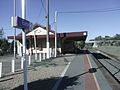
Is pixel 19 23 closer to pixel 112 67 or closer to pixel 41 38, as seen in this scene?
pixel 112 67

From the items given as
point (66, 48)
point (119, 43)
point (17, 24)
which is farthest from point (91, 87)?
point (119, 43)

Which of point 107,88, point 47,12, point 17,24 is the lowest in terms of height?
point 107,88

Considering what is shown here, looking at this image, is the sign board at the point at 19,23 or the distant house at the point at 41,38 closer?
the sign board at the point at 19,23

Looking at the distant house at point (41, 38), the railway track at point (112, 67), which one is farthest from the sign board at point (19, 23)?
the distant house at point (41, 38)

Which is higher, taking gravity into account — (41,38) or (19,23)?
(41,38)

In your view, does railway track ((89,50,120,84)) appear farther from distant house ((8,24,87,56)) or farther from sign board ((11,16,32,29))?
distant house ((8,24,87,56))

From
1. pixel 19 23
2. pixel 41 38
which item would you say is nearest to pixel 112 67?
pixel 19 23

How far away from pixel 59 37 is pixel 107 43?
451ft

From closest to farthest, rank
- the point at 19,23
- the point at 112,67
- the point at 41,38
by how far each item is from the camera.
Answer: the point at 19,23 → the point at 112,67 → the point at 41,38

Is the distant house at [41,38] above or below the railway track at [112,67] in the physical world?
above

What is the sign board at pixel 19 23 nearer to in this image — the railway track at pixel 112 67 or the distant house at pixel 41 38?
the railway track at pixel 112 67

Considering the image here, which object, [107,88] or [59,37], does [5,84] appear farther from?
[59,37]

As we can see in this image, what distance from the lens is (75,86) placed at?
1237 cm

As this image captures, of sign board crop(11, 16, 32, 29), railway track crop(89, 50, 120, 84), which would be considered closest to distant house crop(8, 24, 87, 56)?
railway track crop(89, 50, 120, 84)
